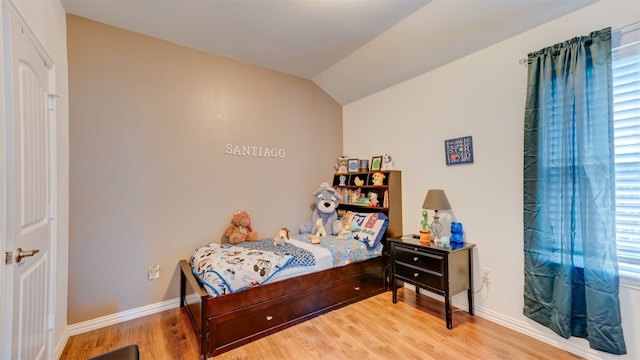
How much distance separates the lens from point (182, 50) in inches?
112

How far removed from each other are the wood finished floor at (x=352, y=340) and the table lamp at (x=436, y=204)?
774 mm

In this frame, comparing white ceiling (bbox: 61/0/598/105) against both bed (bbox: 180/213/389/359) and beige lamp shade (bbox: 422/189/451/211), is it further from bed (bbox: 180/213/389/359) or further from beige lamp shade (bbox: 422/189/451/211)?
bed (bbox: 180/213/389/359)

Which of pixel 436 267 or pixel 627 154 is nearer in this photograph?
pixel 627 154

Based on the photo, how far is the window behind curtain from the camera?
172 cm

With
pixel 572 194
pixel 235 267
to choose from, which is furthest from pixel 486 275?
pixel 235 267

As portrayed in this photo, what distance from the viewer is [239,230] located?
3.04 m

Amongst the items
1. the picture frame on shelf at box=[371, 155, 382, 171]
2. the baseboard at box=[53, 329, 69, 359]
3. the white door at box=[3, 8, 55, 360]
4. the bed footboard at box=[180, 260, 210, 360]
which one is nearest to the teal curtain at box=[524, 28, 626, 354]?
the picture frame on shelf at box=[371, 155, 382, 171]

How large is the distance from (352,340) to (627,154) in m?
2.32

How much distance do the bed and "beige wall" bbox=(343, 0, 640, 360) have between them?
0.79 m

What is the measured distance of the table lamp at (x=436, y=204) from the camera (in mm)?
2605

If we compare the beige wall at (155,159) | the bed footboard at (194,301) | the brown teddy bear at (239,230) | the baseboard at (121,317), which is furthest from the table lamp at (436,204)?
the baseboard at (121,317)

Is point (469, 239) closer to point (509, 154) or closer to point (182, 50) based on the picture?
point (509, 154)

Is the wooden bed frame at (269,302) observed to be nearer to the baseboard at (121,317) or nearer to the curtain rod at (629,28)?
the baseboard at (121,317)

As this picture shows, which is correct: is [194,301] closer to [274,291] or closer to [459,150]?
[274,291]
